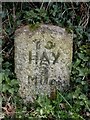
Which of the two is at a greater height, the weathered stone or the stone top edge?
the stone top edge

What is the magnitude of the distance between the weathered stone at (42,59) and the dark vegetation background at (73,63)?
0.09 m

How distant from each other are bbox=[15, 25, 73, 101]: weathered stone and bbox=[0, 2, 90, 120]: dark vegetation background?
88 mm

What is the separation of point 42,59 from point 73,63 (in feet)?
1.15

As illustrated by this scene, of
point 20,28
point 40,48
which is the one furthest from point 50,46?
point 20,28

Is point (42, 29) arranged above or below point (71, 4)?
below

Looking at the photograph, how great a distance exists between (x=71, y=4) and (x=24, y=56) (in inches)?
32.5

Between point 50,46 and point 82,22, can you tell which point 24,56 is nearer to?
point 50,46

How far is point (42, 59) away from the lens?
3.47 meters

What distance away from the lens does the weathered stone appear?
3418mm

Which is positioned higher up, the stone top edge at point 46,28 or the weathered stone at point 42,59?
the stone top edge at point 46,28

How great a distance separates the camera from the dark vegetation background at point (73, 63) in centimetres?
338

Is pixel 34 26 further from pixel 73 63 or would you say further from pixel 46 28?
pixel 73 63

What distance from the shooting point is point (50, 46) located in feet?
11.3

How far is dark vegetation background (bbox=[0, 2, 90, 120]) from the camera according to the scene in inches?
133
